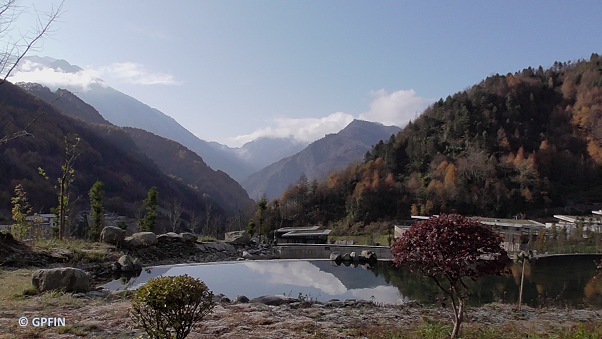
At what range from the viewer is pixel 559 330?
4.56m

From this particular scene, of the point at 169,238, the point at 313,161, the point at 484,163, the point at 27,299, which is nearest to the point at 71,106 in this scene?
A: the point at 313,161

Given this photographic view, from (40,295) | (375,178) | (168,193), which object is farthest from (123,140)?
(40,295)

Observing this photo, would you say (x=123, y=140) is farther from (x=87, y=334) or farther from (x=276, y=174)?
(x=87, y=334)

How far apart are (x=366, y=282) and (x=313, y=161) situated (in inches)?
4342

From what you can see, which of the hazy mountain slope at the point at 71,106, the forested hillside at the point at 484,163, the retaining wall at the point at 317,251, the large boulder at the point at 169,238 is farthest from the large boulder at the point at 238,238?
the hazy mountain slope at the point at 71,106

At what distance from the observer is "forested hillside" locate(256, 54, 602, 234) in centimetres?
3528

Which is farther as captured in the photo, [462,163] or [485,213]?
[462,163]

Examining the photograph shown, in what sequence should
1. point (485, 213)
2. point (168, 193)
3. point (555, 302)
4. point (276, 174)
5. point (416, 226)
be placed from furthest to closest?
point (276, 174) < point (168, 193) < point (485, 213) < point (555, 302) < point (416, 226)

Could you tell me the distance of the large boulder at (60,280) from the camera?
5926 millimetres

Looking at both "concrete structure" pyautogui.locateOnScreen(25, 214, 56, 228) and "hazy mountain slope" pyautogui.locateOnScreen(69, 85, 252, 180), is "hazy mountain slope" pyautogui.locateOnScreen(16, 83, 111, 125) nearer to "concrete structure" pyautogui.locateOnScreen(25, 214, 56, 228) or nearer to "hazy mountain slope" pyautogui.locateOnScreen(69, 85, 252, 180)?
"concrete structure" pyautogui.locateOnScreen(25, 214, 56, 228)

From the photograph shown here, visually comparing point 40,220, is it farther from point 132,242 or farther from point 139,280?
point 139,280

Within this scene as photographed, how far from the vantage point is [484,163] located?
37375mm

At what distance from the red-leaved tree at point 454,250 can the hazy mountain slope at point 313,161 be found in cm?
9505

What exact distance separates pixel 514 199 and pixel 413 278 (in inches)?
1180
